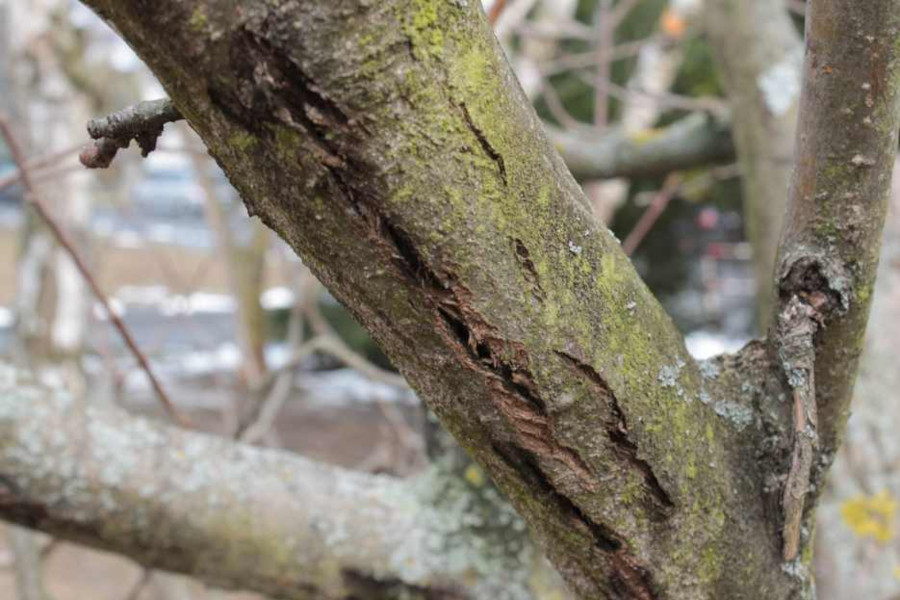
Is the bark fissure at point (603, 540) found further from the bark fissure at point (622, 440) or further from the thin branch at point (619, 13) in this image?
the thin branch at point (619, 13)

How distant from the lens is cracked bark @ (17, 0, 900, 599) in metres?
0.49

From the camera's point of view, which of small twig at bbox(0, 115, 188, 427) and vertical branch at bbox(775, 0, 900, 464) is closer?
vertical branch at bbox(775, 0, 900, 464)

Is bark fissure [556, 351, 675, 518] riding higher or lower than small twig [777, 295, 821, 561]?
lower

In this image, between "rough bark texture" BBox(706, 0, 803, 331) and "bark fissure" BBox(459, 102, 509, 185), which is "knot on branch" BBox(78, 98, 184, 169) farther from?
"rough bark texture" BBox(706, 0, 803, 331)

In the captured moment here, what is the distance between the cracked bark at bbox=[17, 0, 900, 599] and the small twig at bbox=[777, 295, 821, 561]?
25mm

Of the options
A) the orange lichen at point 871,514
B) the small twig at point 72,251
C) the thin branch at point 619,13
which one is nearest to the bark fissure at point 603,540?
the small twig at point 72,251

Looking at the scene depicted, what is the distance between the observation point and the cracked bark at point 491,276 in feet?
1.60

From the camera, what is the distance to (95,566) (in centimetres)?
489

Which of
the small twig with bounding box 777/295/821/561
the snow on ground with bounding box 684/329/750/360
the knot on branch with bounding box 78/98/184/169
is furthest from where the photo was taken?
the snow on ground with bounding box 684/329/750/360

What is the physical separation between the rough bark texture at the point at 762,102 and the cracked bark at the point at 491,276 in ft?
4.11

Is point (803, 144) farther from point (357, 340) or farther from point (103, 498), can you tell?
point (357, 340)

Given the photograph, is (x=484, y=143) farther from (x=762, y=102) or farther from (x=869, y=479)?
(x=762, y=102)

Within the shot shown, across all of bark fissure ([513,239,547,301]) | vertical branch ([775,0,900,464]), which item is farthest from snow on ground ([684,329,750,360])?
bark fissure ([513,239,547,301])

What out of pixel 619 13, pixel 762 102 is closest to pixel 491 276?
pixel 762 102
